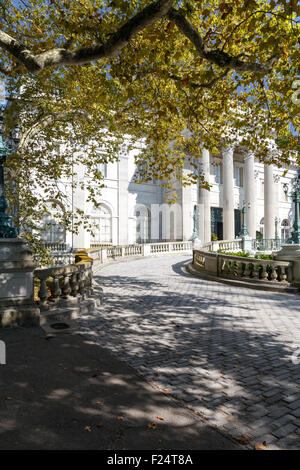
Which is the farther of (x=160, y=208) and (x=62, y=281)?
(x=160, y=208)

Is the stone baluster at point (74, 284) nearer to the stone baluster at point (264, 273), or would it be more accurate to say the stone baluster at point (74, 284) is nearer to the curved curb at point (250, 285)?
the curved curb at point (250, 285)

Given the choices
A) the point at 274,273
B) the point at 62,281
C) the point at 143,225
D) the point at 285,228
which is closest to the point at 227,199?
the point at 143,225

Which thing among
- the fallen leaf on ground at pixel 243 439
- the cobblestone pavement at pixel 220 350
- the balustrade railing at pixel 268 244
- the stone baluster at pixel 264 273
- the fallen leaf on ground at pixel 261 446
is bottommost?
the cobblestone pavement at pixel 220 350

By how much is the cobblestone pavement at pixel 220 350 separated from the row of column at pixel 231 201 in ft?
80.6

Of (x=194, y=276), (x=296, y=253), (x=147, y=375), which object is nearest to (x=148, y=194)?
(x=194, y=276)

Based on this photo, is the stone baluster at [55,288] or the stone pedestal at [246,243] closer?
the stone baluster at [55,288]

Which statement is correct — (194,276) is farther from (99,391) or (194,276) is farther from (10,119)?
(99,391)

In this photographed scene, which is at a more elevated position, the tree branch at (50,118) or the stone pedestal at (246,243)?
the tree branch at (50,118)

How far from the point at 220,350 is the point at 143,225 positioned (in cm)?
2860

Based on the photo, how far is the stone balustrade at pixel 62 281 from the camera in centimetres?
605

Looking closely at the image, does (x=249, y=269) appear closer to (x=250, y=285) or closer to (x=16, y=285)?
(x=250, y=285)

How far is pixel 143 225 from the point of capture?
33.0m

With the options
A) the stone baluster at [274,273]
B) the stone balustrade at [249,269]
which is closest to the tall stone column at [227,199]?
the stone balustrade at [249,269]
